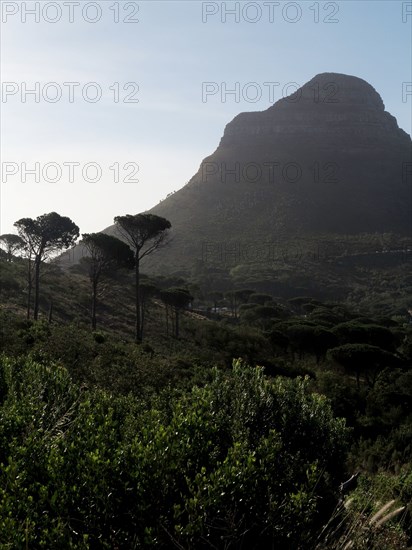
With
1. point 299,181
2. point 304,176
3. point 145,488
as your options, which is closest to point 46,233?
point 145,488

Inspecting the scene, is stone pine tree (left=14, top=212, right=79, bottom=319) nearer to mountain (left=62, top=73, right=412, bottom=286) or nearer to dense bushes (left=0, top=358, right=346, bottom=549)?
dense bushes (left=0, top=358, right=346, bottom=549)

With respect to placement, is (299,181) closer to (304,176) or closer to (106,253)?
(304,176)

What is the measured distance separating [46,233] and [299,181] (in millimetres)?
99536

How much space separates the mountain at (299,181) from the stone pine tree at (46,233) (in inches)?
2415

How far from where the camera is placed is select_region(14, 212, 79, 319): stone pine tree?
36.2 meters

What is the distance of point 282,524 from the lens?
575 centimetres

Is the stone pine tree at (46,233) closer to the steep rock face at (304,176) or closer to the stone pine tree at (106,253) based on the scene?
the stone pine tree at (106,253)

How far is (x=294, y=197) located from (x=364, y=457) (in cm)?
10736

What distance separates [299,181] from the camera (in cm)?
12794

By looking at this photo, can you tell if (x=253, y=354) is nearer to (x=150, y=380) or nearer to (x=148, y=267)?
(x=150, y=380)

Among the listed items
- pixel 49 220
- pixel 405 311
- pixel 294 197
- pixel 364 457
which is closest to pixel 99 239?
pixel 49 220

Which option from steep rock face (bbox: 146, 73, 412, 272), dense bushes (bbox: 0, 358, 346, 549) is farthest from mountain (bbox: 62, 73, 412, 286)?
dense bushes (bbox: 0, 358, 346, 549)

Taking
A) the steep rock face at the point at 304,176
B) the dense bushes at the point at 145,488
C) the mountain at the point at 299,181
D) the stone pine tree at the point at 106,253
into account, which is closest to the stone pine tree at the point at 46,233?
the stone pine tree at the point at 106,253

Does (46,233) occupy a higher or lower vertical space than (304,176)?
lower
